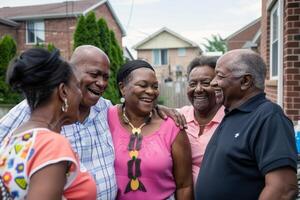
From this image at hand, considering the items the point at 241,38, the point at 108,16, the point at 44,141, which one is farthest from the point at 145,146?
the point at 241,38

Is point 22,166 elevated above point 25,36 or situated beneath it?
situated beneath

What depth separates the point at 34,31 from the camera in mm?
24406

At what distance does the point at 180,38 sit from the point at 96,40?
76.3ft

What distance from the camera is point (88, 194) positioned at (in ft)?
5.96

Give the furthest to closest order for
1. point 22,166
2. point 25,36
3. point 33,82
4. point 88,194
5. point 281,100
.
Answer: point 25,36 < point 281,100 < point 88,194 < point 33,82 < point 22,166

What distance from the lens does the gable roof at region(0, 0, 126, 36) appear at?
930 inches

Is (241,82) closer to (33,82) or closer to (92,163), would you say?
(92,163)

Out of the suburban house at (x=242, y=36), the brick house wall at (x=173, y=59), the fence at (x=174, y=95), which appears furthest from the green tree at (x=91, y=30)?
the brick house wall at (x=173, y=59)

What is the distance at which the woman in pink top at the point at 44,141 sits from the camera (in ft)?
5.03

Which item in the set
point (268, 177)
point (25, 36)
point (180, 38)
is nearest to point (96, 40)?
point (25, 36)

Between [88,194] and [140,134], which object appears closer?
[88,194]

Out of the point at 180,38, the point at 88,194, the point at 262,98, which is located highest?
the point at 180,38

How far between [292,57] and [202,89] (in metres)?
2.43

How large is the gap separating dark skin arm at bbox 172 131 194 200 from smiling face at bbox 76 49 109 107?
645mm
